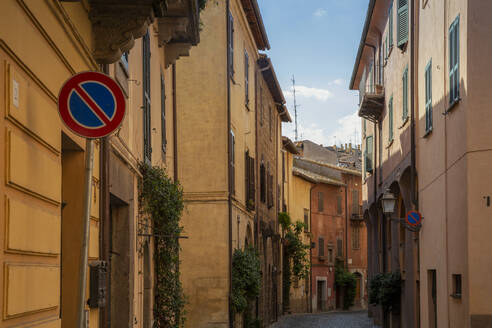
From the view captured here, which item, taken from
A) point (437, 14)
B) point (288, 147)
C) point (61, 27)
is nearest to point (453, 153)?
point (437, 14)

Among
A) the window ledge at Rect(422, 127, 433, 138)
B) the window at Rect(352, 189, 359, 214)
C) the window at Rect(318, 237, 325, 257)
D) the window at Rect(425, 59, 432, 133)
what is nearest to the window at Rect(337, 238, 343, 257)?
the window at Rect(318, 237, 325, 257)

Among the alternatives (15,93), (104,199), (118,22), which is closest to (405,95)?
(104,199)

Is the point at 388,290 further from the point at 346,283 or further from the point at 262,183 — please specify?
the point at 346,283

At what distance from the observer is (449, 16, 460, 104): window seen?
504 inches

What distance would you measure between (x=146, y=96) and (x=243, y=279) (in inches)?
456

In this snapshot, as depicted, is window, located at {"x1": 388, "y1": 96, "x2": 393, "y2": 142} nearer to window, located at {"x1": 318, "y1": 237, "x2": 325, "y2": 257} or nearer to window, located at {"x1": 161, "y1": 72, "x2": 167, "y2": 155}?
window, located at {"x1": 161, "y1": 72, "x2": 167, "y2": 155}

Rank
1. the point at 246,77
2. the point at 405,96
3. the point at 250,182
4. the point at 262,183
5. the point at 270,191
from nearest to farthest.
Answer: the point at 405,96 < the point at 250,182 < the point at 246,77 < the point at 262,183 < the point at 270,191

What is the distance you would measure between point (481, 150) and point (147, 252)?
5410mm

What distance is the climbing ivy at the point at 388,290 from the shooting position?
2362 cm

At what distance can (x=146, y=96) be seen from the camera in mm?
11570

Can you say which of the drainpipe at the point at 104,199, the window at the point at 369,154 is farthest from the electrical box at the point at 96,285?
the window at the point at 369,154

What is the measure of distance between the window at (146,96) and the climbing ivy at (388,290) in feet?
44.4

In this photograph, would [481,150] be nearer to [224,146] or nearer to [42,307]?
[42,307]

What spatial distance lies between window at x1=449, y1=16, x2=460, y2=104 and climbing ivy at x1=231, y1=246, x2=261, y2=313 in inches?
405
